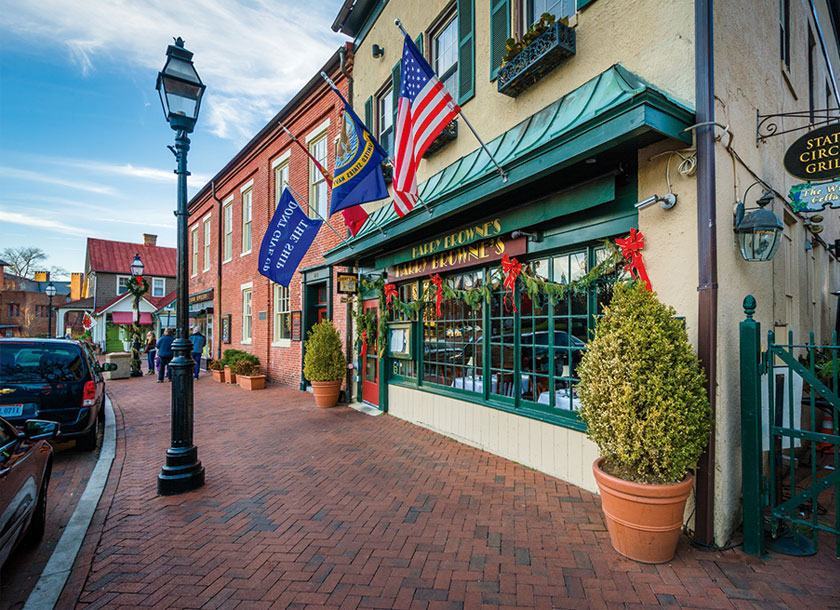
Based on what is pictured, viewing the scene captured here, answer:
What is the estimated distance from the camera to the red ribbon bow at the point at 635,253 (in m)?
3.91

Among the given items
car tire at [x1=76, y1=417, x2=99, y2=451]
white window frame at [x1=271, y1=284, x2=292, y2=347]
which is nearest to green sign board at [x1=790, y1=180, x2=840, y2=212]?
car tire at [x1=76, y1=417, x2=99, y2=451]

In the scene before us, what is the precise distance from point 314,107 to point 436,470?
371 inches

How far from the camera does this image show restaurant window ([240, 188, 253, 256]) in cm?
1516

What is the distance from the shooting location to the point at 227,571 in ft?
10.3

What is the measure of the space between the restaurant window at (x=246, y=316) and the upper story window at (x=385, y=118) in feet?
28.5

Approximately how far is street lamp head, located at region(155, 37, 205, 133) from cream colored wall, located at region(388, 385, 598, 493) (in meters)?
5.00

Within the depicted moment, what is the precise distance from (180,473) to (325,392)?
4.48 metres

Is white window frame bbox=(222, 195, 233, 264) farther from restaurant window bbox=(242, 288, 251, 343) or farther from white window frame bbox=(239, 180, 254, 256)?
restaurant window bbox=(242, 288, 251, 343)

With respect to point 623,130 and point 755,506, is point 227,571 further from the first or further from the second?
point 623,130

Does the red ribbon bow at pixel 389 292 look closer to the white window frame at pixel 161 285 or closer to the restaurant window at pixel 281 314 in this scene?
the restaurant window at pixel 281 314

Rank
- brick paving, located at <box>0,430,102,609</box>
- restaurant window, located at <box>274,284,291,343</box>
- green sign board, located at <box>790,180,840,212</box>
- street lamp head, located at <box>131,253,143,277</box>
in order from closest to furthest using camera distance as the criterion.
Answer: brick paving, located at <box>0,430,102,609</box>
green sign board, located at <box>790,180,840,212</box>
restaurant window, located at <box>274,284,291,343</box>
street lamp head, located at <box>131,253,143,277</box>

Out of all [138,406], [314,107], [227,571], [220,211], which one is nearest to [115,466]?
[227,571]

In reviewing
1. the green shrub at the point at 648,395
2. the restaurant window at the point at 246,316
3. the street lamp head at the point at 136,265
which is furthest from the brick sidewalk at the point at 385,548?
the street lamp head at the point at 136,265

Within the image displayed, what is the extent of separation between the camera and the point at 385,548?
11.3ft
